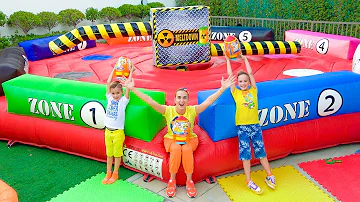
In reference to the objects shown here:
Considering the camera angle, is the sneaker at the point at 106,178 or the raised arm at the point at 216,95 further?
the sneaker at the point at 106,178

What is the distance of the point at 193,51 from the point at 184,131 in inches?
124

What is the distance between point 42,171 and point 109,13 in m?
9.44

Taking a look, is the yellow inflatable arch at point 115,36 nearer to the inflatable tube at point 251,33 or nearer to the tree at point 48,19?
the inflatable tube at point 251,33

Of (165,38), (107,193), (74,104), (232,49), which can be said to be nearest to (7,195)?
(107,193)

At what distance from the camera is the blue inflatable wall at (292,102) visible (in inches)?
147

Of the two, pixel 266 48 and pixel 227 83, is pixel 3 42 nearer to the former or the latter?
pixel 266 48

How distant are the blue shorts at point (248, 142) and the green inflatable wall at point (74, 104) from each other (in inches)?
37.4

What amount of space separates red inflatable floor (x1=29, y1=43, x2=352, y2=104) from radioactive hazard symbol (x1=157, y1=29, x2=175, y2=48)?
0.46m

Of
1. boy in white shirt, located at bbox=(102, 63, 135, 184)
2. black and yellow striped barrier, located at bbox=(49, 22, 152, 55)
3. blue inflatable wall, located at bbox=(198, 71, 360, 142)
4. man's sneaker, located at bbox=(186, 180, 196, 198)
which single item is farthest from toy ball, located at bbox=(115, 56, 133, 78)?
black and yellow striped barrier, located at bbox=(49, 22, 152, 55)

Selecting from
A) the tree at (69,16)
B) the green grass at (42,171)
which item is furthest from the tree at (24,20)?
the green grass at (42,171)

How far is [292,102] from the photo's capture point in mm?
4105

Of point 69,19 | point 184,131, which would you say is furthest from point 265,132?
point 69,19

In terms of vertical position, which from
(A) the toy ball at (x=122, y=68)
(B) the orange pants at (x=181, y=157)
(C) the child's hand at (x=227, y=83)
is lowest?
(B) the orange pants at (x=181, y=157)

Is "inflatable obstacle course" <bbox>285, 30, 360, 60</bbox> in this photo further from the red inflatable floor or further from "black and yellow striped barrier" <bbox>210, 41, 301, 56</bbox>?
"black and yellow striped barrier" <bbox>210, 41, 301, 56</bbox>
